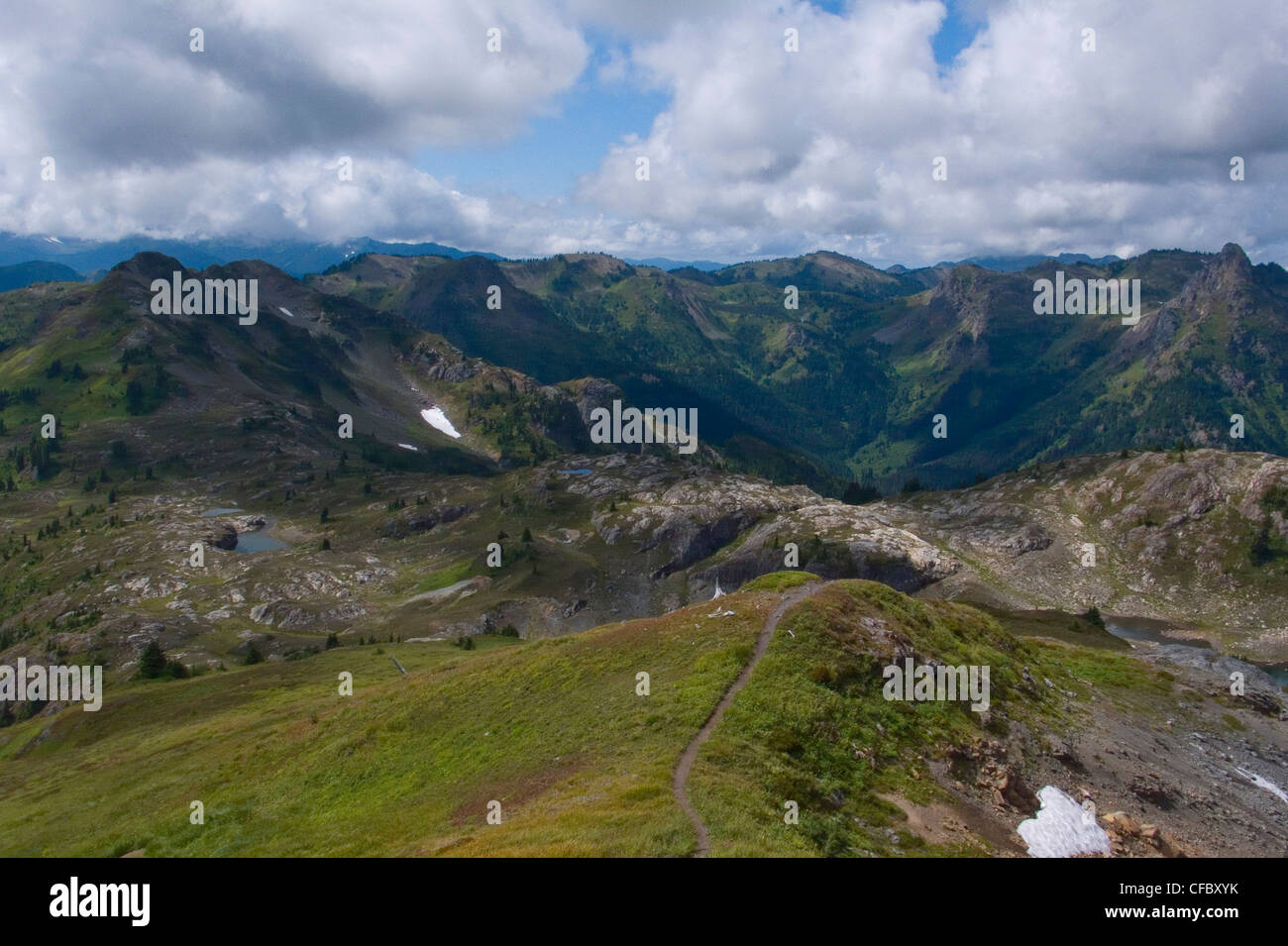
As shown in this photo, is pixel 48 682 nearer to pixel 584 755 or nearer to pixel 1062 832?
pixel 584 755

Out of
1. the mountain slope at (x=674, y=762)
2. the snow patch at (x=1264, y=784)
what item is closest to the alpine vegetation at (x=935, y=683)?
the mountain slope at (x=674, y=762)

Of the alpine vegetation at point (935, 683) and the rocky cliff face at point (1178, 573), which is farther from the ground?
the alpine vegetation at point (935, 683)

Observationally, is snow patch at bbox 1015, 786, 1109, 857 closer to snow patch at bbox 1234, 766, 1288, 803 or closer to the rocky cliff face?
snow patch at bbox 1234, 766, 1288, 803

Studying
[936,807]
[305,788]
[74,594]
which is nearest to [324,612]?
[74,594]

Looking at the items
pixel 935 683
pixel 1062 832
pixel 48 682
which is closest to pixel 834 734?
pixel 1062 832

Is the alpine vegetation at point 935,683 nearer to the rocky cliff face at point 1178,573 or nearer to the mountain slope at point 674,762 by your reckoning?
the mountain slope at point 674,762

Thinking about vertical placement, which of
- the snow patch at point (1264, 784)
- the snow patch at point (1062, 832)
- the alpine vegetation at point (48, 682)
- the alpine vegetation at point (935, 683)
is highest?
the alpine vegetation at point (935, 683)

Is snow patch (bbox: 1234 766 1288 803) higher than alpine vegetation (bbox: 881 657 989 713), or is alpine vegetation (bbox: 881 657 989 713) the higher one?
alpine vegetation (bbox: 881 657 989 713)

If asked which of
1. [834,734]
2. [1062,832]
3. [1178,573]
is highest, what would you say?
[834,734]

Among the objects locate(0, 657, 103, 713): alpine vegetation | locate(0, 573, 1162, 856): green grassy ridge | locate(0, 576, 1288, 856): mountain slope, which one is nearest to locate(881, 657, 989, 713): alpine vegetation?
locate(0, 576, 1288, 856): mountain slope
